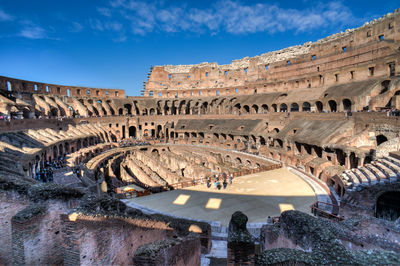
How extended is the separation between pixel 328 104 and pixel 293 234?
1057 inches

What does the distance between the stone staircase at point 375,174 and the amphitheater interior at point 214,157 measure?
0.09 metres

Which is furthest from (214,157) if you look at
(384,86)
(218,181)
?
(384,86)

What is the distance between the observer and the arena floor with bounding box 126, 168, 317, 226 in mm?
12335

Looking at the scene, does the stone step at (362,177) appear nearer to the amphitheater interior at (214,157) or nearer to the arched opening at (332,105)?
the amphitheater interior at (214,157)

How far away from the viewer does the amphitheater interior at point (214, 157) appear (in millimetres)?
5590

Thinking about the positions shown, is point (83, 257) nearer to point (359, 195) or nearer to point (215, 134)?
point (359, 195)

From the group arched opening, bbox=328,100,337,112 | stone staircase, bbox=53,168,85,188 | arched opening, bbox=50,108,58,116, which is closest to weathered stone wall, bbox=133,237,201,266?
stone staircase, bbox=53,168,85,188

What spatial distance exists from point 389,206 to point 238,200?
7.58 m

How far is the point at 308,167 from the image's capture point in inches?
765

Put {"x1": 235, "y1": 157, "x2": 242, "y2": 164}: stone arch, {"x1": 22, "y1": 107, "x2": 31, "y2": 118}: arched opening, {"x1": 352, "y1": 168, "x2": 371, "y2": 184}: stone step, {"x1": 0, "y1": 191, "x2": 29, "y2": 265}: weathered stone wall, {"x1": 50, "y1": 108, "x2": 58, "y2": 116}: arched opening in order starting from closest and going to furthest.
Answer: {"x1": 0, "y1": 191, "x2": 29, "y2": 265}: weathered stone wall < {"x1": 352, "y1": 168, "x2": 371, "y2": 184}: stone step < {"x1": 235, "y1": 157, "x2": 242, "y2": 164}: stone arch < {"x1": 22, "y1": 107, "x2": 31, "y2": 118}: arched opening < {"x1": 50, "y1": 108, "x2": 58, "y2": 116}: arched opening

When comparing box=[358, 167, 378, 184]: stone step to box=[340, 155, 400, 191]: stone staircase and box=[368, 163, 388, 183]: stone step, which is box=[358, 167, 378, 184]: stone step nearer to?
box=[340, 155, 400, 191]: stone staircase

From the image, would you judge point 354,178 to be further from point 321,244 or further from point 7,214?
point 7,214

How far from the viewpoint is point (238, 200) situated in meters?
14.1

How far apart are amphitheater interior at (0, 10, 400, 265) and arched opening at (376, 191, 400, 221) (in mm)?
46
